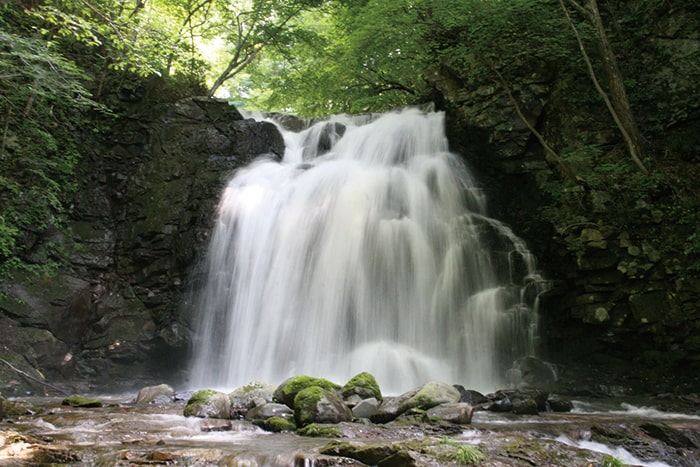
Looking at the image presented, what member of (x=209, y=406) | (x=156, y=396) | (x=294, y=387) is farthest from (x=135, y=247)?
(x=294, y=387)

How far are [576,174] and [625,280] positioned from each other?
7.47 feet

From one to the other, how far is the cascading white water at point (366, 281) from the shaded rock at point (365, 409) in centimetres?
223

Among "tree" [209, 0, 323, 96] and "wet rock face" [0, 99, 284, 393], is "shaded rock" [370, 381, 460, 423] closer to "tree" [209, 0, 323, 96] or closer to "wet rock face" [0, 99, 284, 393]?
"wet rock face" [0, 99, 284, 393]

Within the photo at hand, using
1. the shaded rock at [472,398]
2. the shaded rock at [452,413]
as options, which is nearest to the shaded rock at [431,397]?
the shaded rock at [452,413]

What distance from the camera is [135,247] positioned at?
466 inches

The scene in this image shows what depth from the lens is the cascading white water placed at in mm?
8984

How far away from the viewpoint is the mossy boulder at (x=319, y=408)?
555 cm

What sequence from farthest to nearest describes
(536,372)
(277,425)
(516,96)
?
(516,96)
(536,372)
(277,425)

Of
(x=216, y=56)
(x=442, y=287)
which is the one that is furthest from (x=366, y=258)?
(x=216, y=56)

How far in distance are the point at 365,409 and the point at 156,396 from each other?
11.6 ft

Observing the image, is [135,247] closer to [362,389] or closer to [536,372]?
[362,389]

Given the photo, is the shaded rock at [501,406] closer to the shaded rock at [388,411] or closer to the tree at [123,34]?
A: the shaded rock at [388,411]

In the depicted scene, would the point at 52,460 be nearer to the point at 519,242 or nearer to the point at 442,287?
the point at 442,287

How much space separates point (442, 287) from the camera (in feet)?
31.8
